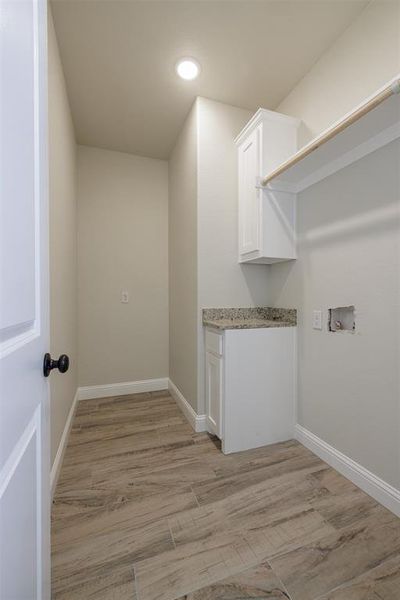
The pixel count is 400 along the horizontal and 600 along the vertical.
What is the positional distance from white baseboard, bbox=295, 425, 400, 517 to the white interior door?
1.55m

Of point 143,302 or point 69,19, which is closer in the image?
point 69,19

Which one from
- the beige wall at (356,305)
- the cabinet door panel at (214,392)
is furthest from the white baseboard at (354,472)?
the cabinet door panel at (214,392)

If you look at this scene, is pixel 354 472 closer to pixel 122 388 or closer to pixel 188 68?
pixel 122 388

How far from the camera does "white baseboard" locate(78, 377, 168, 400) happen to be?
110 inches

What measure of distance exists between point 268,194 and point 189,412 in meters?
1.91

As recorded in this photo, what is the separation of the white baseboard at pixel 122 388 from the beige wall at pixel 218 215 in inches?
41.5

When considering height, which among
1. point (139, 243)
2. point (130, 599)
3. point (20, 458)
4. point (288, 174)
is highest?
point (288, 174)

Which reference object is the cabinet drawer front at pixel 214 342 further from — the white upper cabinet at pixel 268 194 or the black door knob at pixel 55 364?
the black door knob at pixel 55 364

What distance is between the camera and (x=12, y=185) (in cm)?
50

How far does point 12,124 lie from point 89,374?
8.95ft

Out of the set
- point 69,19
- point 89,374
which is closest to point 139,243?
point 89,374

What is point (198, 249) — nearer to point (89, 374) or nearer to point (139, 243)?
point (139, 243)

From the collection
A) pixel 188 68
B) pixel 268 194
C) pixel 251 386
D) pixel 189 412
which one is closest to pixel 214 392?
pixel 251 386

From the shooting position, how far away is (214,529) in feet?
4.01
